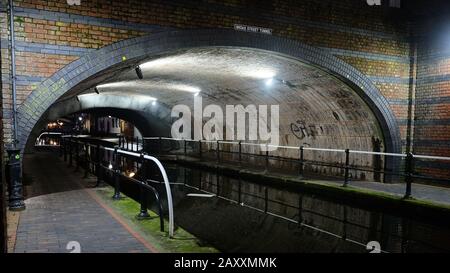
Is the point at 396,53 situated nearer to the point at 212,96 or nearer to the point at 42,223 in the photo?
the point at 212,96

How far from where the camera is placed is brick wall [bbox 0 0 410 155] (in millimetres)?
6492

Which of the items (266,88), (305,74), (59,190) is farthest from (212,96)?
(59,190)

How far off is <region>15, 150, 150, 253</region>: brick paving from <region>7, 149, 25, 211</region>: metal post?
0.77 feet

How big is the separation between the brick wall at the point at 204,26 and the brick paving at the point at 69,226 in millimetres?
1610

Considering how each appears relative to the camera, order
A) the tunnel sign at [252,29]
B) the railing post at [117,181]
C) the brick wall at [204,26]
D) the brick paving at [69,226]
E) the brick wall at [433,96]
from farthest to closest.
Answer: the brick wall at [433,96] → the tunnel sign at [252,29] → the railing post at [117,181] → the brick wall at [204,26] → the brick paving at [69,226]

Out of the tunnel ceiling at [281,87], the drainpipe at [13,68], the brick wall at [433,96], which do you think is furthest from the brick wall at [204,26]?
the tunnel ceiling at [281,87]

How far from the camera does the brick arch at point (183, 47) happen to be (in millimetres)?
6574

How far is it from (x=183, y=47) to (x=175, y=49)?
0.59 feet

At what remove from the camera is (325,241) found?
6250mm

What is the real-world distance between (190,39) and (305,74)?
390cm

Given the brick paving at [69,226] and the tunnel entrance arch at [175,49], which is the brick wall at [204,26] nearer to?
the tunnel entrance arch at [175,49]

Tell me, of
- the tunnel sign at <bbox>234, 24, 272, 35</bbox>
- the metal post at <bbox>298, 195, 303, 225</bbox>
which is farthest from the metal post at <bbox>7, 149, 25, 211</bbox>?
the metal post at <bbox>298, 195, 303, 225</bbox>

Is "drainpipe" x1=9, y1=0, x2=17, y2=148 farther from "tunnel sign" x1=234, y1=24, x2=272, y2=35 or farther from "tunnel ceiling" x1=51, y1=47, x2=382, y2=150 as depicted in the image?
"tunnel sign" x1=234, y1=24, x2=272, y2=35

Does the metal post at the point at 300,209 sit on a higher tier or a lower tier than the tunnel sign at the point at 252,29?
lower
